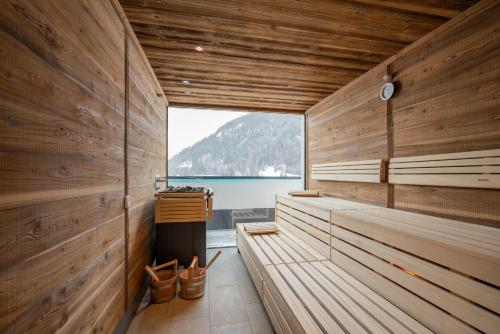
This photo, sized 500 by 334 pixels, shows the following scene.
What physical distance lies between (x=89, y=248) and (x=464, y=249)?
6.90 ft

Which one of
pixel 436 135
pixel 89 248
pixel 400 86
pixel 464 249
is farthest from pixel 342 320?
pixel 400 86

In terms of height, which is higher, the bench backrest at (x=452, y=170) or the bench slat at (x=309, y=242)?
the bench backrest at (x=452, y=170)

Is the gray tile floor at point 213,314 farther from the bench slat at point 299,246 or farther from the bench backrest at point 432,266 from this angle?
the bench backrest at point 432,266

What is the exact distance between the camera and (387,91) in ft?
8.14

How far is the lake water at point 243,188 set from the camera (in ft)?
14.6

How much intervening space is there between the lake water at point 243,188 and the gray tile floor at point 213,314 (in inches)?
77.0

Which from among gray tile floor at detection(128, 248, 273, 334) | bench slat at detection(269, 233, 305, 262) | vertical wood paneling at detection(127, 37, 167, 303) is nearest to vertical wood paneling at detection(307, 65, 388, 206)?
bench slat at detection(269, 233, 305, 262)

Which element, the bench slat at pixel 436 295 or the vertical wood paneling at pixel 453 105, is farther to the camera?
the vertical wood paneling at pixel 453 105

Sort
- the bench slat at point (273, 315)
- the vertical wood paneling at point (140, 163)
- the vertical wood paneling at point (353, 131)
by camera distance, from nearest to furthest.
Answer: the bench slat at point (273, 315)
the vertical wood paneling at point (140, 163)
the vertical wood paneling at point (353, 131)

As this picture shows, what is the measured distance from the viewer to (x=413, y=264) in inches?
53.0

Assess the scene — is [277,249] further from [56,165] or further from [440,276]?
[56,165]

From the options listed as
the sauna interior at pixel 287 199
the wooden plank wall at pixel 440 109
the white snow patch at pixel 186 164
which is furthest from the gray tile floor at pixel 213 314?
the white snow patch at pixel 186 164

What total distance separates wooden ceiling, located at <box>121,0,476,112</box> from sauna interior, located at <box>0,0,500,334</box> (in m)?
0.02

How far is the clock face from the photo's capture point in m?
2.42
